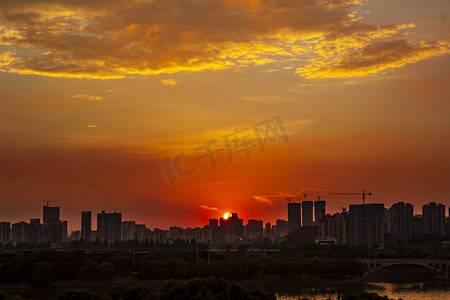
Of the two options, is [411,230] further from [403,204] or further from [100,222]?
[100,222]

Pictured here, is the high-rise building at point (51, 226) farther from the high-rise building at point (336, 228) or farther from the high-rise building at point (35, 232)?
the high-rise building at point (336, 228)

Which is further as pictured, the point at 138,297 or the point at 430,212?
the point at 430,212

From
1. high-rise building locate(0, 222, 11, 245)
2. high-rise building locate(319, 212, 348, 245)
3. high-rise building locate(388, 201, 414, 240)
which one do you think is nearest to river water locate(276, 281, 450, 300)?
high-rise building locate(319, 212, 348, 245)

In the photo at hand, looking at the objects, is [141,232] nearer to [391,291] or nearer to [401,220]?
[401,220]

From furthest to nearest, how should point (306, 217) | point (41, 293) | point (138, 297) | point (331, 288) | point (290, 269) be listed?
point (306, 217)
point (290, 269)
point (331, 288)
point (41, 293)
point (138, 297)

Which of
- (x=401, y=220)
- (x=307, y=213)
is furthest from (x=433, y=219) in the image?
(x=307, y=213)

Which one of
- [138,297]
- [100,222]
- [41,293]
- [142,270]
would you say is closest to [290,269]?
[142,270]
